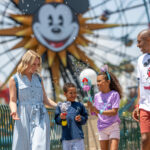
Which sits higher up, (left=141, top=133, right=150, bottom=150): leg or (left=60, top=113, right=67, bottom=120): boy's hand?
(left=60, top=113, right=67, bottom=120): boy's hand

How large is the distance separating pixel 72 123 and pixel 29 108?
1.90 feet

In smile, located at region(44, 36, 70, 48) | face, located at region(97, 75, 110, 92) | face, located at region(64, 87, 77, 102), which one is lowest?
face, located at region(64, 87, 77, 102)

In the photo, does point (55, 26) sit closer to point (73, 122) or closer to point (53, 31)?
point (53, 31)

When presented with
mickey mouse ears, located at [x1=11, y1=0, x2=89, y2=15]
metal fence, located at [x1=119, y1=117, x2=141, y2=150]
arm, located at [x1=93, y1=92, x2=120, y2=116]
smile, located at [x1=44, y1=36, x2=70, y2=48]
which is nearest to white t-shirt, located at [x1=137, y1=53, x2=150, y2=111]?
arm, located at [x1=93, y1=92, x2=120, y2=116]

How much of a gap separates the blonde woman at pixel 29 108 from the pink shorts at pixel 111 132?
723 mm

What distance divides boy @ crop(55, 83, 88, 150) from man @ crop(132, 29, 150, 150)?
616 millimetres

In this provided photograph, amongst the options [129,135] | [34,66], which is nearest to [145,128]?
[34,66]

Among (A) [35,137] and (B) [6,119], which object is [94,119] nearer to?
(B) [6,119]

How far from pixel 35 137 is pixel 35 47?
10.4 meters

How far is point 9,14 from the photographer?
13406 millimetres

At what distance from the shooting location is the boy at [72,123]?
369 cm

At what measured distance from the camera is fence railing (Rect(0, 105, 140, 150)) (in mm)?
4121

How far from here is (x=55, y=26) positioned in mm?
13258

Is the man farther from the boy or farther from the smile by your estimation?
the smile
